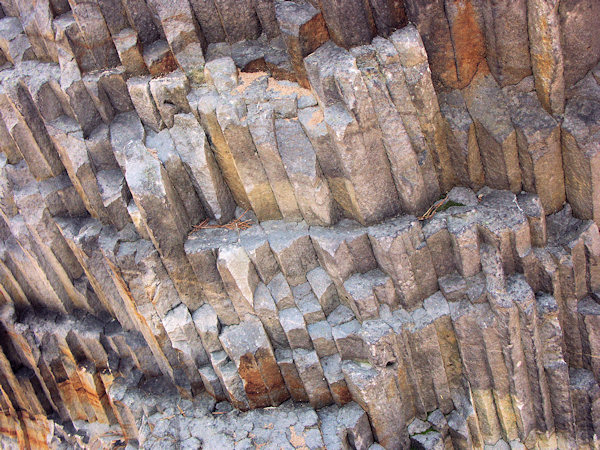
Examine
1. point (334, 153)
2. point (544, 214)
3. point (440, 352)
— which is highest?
point (334, 153)

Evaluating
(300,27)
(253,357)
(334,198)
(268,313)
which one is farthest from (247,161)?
(253,357)

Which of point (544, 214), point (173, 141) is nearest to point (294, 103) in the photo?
A: point (173, 141)

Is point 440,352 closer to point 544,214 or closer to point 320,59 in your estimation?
point 544,214

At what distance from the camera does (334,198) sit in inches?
274

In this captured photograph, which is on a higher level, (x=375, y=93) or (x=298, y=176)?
(x=375, y=93)

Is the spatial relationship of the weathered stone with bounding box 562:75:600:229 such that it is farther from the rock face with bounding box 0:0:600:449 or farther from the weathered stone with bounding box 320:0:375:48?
the weathered stone with bounding box 320:0:375:48

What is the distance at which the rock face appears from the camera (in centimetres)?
644

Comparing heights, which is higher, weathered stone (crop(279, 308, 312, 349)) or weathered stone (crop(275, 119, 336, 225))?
weathered stone (crop(275, 119, 336, 225))

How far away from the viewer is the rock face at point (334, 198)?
6441mm

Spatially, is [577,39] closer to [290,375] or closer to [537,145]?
[537,145]

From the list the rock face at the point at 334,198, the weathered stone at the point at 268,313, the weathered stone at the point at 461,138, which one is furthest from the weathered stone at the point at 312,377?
the weathered stone at the point at 461,138

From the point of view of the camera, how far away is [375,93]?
639 centimetres

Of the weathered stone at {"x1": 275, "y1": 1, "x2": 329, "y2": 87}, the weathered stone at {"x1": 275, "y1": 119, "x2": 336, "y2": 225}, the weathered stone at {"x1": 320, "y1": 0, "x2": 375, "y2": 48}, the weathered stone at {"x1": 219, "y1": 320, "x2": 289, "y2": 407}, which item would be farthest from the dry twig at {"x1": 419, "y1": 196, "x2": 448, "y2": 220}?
the weathered stone at {"x1": 219, "y1": 320, "x2": 289, "y2": 407}

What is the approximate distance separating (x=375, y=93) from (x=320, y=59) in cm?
63
